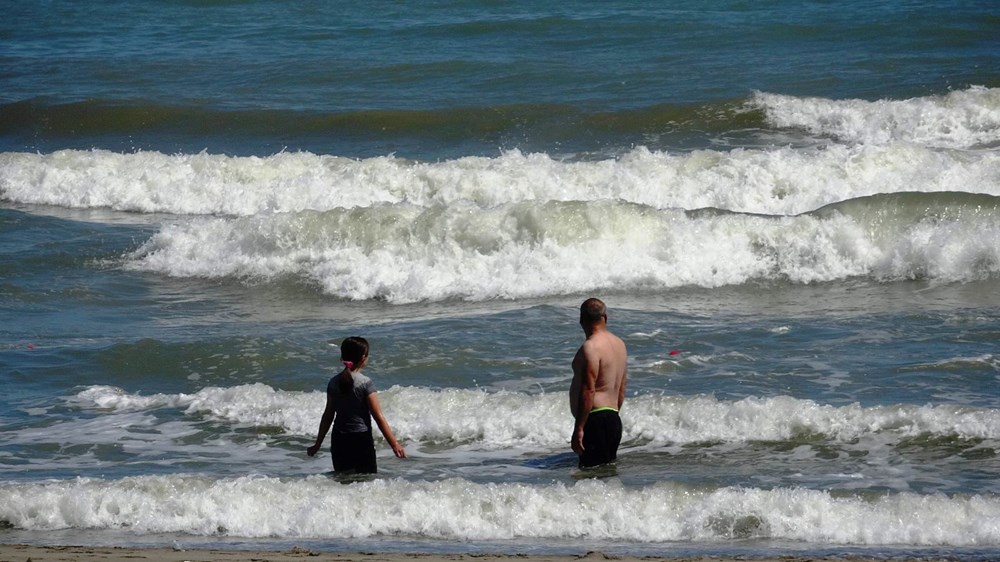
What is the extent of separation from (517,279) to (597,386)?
620 centimetres

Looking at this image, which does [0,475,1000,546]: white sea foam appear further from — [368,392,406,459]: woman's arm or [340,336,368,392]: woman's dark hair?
[340,336,368,392]: woman's dark hair

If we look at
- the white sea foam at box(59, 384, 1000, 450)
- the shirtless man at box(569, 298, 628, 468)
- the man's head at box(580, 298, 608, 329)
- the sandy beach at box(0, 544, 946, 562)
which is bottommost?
the sandy beach at box(0, 544, 946, 562)

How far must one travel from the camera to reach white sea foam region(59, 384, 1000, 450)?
8.56 metres

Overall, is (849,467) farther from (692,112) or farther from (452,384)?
(692,112)

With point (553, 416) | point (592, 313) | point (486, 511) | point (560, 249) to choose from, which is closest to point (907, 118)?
point (560, 249)

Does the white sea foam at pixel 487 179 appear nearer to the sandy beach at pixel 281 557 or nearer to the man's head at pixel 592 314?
the man's head at pixel 592 314

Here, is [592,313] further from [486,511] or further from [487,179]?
[487,179]

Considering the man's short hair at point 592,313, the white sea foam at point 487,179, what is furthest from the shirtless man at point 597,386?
the white sea foam at point 487,179

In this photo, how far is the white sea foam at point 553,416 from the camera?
8562 millimetres

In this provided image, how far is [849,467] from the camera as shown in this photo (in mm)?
8016

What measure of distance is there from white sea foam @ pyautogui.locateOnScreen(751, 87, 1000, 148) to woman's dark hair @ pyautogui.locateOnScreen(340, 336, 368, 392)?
1446 centimetres

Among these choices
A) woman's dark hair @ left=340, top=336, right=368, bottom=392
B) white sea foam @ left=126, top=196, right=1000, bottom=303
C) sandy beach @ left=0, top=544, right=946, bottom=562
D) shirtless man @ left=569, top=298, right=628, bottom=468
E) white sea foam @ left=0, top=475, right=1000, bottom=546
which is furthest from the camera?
white sea foam @ left=126, top=196, right=1000, bottom=303

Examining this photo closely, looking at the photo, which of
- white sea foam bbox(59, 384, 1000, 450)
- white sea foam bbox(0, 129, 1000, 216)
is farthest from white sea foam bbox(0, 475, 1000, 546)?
white sea foam bbox(0, 129, 1000, 216)

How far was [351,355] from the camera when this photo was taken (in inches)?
304
